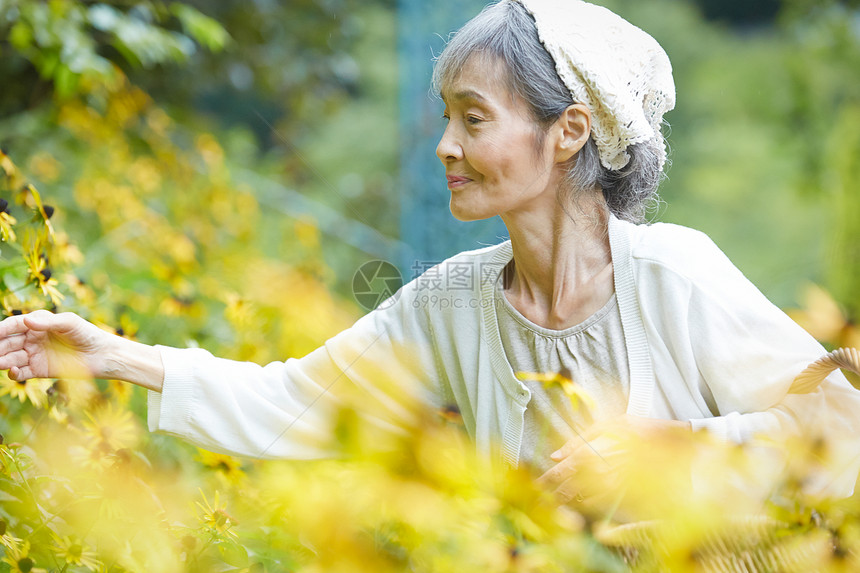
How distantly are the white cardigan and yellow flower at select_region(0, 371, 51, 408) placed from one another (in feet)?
0.46

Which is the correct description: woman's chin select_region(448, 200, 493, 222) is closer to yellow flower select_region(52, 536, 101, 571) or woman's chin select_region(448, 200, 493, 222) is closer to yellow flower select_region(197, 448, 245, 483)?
yellow flower select_region(197, 448, 245, 483)

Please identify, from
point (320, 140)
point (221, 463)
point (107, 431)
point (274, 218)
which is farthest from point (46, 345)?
point (320, 140)

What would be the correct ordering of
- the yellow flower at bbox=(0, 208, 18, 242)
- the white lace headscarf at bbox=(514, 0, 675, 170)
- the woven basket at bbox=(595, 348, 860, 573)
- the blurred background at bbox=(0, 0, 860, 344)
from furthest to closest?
1. the blurred background at bbox=(0, 0, 860, 344)
2. the white lace headscarf at bbox=(514, 0, 675, 170)
3. the yellow flower at bbox=(0, 208, 18, 242)
4. the woven basket at bbox=(595, 348, 860, 573)

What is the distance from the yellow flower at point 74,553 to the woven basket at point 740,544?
49cm

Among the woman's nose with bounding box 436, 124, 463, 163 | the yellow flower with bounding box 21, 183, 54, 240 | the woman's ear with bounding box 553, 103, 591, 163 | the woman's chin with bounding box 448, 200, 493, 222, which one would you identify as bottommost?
the yellow flower with bounding box 21, 183, 54, 240

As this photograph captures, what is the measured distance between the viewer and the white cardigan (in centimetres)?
99

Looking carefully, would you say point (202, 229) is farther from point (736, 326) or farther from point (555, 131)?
point (736, 326)

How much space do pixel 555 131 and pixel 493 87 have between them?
0.33 ft

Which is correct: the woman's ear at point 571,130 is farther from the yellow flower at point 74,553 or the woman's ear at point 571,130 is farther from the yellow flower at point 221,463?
the yellow flower at point 74,553

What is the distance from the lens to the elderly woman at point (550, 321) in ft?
3.31

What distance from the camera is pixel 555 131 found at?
109cm

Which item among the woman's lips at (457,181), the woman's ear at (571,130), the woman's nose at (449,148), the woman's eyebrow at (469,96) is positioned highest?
the woman's eyebrow at (469,96)

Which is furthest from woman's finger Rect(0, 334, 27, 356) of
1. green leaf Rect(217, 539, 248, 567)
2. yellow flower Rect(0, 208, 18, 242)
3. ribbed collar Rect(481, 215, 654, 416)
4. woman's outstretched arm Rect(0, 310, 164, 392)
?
ribbed collar Rect(481, 215, 654, 416)

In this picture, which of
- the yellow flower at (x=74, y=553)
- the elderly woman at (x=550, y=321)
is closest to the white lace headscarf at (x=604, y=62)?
the elderly woman at (x=550, y=321)
